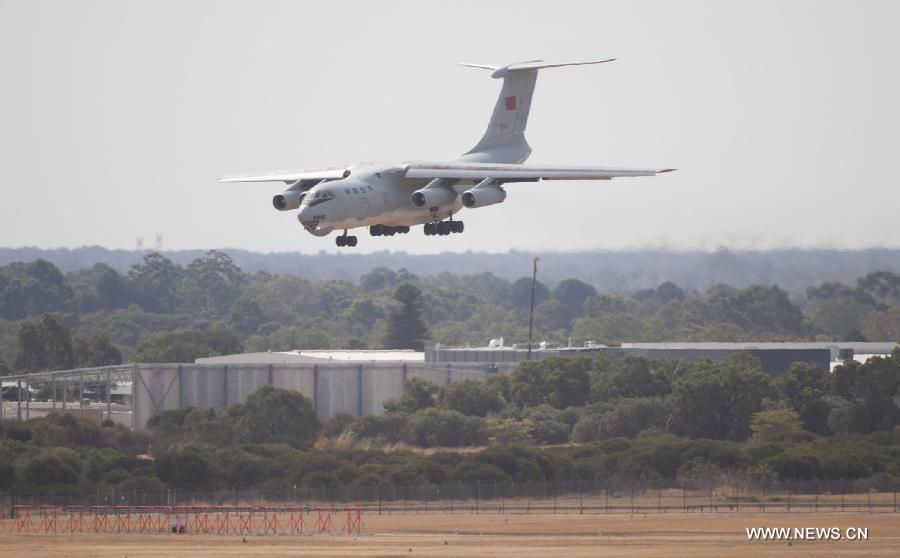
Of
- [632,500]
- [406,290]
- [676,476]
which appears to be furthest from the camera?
[406,290]

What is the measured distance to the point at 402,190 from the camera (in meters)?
57.2

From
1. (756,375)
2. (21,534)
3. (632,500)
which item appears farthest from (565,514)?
(756,375)

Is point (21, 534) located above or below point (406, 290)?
below

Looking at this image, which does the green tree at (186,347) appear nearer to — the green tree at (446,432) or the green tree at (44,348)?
the green tree at (44,348)

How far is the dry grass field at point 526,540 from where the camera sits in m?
50.8

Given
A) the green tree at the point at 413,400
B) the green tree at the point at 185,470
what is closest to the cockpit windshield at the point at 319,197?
the green tree at the point at 185,470

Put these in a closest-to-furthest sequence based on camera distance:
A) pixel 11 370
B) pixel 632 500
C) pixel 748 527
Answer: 1. pixel 748 527
2. pixel 632 500
3. pixel 11 370

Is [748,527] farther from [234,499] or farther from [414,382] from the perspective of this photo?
[414,382]

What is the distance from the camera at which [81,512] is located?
2499 inches

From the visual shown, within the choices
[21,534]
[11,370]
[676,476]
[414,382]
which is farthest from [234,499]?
[11,370]

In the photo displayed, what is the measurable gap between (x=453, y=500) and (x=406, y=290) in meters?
89.4

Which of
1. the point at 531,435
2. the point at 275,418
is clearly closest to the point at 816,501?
the point at 531,435

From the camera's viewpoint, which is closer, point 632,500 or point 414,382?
point 632,500

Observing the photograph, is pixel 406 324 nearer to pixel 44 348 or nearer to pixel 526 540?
pixel 44 348
